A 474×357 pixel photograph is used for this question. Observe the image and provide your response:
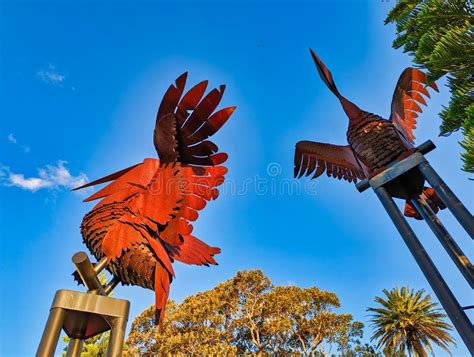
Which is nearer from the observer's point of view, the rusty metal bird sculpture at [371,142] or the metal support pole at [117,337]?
the metal support pole at [117,337]

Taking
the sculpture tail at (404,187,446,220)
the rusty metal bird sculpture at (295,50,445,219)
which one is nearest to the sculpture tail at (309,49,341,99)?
the rusty metal bird sculpture at (295,50,445,219)

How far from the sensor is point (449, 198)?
146 inches

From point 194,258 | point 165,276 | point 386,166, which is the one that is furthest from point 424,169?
point 165,276

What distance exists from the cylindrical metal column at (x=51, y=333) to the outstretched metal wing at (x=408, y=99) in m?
4.92

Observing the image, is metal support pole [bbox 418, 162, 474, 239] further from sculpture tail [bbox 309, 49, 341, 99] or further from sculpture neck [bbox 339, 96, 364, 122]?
sculpture tail [bbox 309, 49, 341, 99]

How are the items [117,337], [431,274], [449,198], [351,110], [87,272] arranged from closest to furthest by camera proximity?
[117,337] → [87,272] → [431,274] → [449,198] → [351,110]

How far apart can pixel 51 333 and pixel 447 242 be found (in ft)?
14.4

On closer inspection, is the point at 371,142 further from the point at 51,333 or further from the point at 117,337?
the point at 51,333

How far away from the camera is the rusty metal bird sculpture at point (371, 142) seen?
459cm

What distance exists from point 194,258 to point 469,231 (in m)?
3.18

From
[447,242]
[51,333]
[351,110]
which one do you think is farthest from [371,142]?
[51,333]

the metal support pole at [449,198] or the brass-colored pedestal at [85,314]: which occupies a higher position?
the metal support pole at [449,198]

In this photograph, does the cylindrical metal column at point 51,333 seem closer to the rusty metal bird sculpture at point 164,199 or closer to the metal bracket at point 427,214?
the rusty metal bird sculpture at point 164,199

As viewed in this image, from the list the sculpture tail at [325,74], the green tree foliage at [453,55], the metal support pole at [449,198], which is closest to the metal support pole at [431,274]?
the metal support pole at [449,198]
